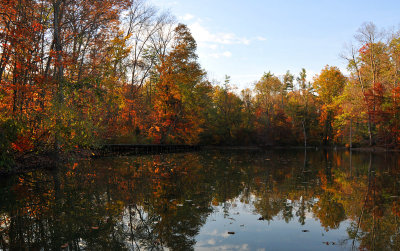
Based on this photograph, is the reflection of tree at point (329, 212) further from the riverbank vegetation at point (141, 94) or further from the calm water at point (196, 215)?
the riverbank vegetation at point (141, 94)

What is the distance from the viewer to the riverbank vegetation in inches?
539

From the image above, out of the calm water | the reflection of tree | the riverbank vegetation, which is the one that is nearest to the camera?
the calm water

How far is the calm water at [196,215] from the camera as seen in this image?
17.2ft

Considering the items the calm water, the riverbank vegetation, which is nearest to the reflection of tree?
the calm water

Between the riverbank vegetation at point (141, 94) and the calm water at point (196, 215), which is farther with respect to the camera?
the riverbank vegetation at point (141, 94)

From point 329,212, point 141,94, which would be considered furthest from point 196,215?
point 141,94

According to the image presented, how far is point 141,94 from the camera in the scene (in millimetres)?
37000

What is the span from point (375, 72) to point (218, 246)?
147 ft

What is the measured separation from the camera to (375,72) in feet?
135

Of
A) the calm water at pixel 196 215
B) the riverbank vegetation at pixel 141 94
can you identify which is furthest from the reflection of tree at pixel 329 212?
the riverbank vegetation at pixel 141 94

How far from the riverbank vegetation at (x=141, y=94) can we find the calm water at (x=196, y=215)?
4.24 m

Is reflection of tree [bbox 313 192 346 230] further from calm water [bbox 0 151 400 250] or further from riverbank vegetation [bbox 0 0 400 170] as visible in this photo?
riverbank vegetation [bbox 0 0 400 170]

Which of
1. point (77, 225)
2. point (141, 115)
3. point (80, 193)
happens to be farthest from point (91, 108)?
point (141, 115)

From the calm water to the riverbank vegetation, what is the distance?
4.24m
